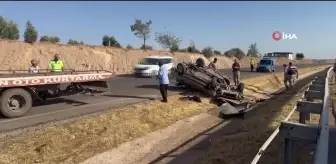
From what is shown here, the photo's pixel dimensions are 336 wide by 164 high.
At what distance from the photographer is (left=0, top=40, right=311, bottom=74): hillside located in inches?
1540

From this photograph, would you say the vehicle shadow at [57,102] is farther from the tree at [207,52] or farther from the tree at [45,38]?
the tree at [207,52]

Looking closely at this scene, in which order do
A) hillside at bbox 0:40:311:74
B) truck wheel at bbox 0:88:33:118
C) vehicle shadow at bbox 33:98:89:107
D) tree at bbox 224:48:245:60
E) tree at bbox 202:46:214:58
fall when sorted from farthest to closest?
tree at bbox 224:48:245:60
tree at bbox 202:46:214:58
hillside at bbox 0:40:311:74
vehicle shadow at bbox 33:98:89:107
truck wheel at bbox 0:88:33:118

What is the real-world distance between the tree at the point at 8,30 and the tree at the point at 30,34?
67.3 inches

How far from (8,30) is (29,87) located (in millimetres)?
41974

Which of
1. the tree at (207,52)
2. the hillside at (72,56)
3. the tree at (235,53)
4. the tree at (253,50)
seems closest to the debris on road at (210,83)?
the hillside at (72,56)

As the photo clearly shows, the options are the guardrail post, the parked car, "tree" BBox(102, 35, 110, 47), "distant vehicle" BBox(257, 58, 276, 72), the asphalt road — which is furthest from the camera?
"tree" BBox(102, 35, 110, 47)

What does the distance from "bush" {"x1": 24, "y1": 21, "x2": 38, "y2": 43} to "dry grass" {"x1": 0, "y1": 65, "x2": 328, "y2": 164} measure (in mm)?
34125

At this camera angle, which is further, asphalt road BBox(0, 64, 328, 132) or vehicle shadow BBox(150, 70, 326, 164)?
asphalt road BBox(0, 64, 328, 132)

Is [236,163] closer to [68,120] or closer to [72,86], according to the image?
[68,120]

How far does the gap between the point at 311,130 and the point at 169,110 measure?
931cm

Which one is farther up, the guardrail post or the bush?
the bush

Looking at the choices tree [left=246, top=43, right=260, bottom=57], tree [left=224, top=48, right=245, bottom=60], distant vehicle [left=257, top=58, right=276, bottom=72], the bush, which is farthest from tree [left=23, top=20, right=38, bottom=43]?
tree [left=246, top=43, right=260, bottom=57]

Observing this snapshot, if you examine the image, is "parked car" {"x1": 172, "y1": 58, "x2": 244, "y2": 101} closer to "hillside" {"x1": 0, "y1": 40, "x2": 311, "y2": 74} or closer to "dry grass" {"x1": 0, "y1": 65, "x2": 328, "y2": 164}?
"dry grass" {"x1": 0, "y1": 65, "x2": 328, "y2": 164}

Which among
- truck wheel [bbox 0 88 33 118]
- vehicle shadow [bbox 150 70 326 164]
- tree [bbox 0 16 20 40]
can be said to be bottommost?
vehicle shadow [bbox 150 70 326 164]
